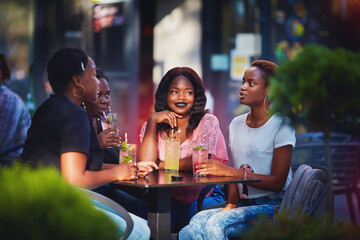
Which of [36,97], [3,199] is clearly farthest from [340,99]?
[36,97]

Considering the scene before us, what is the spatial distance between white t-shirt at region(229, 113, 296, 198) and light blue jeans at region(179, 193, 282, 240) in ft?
0.50

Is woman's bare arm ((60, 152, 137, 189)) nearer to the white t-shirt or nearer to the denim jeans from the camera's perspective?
the denim jeans

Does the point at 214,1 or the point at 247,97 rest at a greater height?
the point at 214,1

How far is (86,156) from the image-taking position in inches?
103

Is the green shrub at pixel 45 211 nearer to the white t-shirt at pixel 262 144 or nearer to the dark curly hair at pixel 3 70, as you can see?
the white t-shirt at pixel 262 144

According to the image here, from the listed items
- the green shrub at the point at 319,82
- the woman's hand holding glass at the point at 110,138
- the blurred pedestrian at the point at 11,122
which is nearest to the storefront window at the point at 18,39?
the blurred pedestrian at the point at 11,122

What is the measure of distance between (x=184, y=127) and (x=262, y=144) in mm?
730

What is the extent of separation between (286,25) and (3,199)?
321 inches

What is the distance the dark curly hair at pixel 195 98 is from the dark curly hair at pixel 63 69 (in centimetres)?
98

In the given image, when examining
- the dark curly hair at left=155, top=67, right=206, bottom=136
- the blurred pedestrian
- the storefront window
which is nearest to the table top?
the dark curly hair at left=155, top=67, right=206, bottom=136

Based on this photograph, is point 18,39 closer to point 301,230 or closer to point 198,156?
point 198,156

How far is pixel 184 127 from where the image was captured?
12.2 ft

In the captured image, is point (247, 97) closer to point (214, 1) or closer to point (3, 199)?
point (3, 199)

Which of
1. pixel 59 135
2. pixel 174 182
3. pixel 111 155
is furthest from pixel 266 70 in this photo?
pixel 59 135
